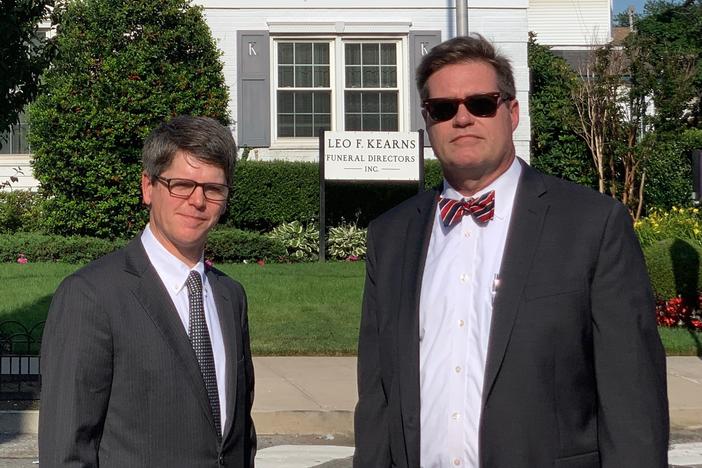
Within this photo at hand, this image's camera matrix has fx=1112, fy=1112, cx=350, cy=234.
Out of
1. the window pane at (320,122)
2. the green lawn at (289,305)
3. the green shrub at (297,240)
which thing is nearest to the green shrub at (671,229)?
the green lawn at (289,305)

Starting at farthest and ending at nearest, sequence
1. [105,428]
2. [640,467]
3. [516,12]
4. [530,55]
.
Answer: [530,55] < [516,12] < [105,428] < [640,467]

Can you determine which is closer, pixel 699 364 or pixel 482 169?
pixel 482 169

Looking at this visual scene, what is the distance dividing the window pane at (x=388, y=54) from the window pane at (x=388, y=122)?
101cm

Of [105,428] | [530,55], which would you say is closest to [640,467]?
[105,428]

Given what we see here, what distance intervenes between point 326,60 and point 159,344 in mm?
18040

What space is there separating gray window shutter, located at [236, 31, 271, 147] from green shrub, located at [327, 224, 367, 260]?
2.71 metres

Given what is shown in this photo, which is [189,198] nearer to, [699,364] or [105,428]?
[105,428]

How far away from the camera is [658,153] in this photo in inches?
851

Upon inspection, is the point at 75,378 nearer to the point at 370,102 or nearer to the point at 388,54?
the point at 370,102

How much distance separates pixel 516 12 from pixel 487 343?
18735mm

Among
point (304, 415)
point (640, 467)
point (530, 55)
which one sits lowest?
point (304, 415)

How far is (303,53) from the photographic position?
820 inches

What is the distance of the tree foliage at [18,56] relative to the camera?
31.8 ft

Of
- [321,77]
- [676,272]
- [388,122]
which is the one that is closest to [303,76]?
[321,77]
